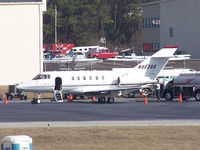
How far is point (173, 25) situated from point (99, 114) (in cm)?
6254

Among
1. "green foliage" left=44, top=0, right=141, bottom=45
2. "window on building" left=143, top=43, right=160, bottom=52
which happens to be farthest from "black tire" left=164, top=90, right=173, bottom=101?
"green foliage" left=44, top=0, right=141, bottom=45

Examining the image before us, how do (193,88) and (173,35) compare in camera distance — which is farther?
(173,35)

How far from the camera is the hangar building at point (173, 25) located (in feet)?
295

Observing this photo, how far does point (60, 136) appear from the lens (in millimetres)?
24344

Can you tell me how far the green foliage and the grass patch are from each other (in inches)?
3287

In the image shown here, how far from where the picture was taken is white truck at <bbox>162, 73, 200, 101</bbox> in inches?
1731

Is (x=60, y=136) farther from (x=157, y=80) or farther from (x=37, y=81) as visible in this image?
(x=157, y=80)

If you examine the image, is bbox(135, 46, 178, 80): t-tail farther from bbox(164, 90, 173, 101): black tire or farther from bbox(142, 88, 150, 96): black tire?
bbox(142, 88, 150, 96): black tire

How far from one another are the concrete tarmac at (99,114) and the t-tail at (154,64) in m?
4.09

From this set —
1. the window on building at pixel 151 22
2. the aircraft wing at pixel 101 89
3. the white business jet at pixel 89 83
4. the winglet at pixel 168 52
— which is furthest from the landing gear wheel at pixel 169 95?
the window on building at pixel 151 22

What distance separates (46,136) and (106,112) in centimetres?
1129

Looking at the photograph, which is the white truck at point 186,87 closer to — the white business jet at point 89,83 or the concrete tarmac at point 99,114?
the white business jet at point 89,83

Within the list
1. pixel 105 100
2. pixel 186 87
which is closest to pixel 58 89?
pixel 105 100

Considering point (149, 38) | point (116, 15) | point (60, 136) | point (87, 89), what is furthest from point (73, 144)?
point (116, 15)
